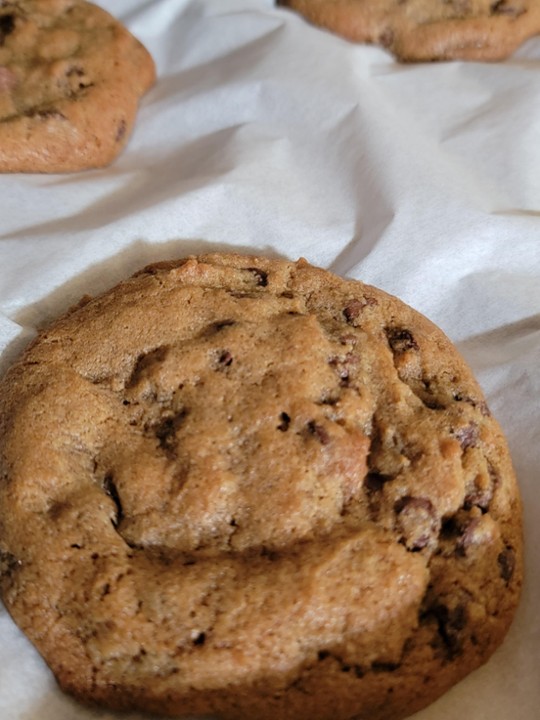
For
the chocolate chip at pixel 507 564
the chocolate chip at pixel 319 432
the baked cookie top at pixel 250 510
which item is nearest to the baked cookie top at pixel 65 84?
the baked cookie top at pixel 250 510

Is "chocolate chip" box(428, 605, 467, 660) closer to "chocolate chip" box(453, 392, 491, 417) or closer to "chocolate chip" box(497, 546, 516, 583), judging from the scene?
"chocolate chip" box(497, 546, 516, 583)

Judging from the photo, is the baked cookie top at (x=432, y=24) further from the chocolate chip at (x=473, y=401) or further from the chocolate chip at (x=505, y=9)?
the chocolate chip at (x=473, y=401)

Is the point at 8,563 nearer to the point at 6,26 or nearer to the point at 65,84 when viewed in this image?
the point at 65,84

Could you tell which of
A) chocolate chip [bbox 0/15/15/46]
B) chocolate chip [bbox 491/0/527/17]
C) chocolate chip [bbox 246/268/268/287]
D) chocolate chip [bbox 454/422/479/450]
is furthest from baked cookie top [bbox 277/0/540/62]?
chocolate chip [bbox 454/422/479/450]

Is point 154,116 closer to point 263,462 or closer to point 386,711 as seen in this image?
point 263,462

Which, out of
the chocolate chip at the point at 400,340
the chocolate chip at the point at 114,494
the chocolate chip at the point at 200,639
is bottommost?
the chocolate chip at the point at 200,639

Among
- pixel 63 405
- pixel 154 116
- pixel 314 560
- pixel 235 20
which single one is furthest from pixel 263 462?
pixel 235 20
